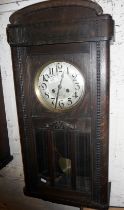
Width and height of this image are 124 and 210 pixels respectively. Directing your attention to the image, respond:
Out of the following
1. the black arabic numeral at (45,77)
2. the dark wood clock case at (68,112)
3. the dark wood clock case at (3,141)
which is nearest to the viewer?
the dark wood clock case at (68,112)

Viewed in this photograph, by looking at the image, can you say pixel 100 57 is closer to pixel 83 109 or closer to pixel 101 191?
pixel 83 109

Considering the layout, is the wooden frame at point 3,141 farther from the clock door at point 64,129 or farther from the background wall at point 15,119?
the clock door at point 64,129

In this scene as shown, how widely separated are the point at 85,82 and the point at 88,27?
254mm

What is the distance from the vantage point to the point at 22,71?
3.65ft

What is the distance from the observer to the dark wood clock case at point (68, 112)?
979 millimetres

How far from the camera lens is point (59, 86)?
3.54ft

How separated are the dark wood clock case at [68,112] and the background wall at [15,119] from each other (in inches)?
8.7

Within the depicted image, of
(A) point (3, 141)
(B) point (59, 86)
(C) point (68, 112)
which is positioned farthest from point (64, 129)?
(A) point (3, 141)

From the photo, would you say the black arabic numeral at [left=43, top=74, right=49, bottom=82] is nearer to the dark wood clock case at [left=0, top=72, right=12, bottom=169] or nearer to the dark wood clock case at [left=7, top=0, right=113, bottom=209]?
the dark wood clock case at [left=7, top=0, right=113, bottom=209]

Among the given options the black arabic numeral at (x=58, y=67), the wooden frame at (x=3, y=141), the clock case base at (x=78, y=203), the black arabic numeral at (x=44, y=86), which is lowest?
the clock case base at (x=78, y=203)

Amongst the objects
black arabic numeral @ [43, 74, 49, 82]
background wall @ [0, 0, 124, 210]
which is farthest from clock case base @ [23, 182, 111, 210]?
black arabic numeral @ [43, 74, 49, 82]

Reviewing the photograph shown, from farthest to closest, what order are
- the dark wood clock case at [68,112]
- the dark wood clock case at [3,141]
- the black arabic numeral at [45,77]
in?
1. the dark wood clock case at [3,141]
2. the black arabic numeral at [45,77]
3. the dark wood clock case at [68,112]

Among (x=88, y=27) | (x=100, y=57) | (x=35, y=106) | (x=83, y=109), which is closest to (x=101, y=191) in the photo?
(x=83, y=109)

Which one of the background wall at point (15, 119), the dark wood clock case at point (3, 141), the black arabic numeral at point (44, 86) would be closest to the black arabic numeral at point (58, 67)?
the black arabic numeral at point (44, 86)
